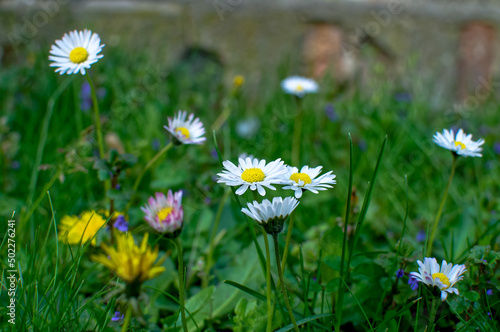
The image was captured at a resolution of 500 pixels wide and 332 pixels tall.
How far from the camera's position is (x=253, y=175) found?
2.88 feet

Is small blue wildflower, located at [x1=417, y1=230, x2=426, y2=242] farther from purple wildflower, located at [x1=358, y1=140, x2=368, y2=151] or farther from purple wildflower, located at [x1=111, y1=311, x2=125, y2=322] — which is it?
purple wildflower, located at [x1=111, y1=311, x2=125, y2=322]

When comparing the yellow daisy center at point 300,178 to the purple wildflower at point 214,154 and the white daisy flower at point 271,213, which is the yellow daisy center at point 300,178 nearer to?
the white daisy flower at point 271,213

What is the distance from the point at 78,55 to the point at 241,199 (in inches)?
33.7

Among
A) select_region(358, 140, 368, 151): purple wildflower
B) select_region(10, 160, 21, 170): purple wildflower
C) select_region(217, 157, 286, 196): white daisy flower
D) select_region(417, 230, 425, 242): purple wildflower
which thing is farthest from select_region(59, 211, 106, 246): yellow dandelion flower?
select_region(358, 140, 368, 151): purple wildflower

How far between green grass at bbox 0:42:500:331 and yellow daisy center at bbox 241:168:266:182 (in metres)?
0.18

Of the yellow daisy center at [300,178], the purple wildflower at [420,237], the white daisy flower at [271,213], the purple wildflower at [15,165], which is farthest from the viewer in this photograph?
the purple wildflower at [15,165]

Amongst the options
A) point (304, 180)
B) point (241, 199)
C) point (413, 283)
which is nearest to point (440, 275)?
point (413, 283)

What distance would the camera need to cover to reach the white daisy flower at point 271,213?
79 cm

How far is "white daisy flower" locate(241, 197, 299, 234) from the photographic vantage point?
79cm

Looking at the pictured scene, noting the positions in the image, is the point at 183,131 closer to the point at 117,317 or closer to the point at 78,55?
the point at 78,55

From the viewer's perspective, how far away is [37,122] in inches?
83.8

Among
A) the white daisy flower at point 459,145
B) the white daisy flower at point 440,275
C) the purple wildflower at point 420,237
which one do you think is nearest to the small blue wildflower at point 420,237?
the purple wildflower at point 420,237

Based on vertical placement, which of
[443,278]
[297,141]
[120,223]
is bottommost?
[443,278]

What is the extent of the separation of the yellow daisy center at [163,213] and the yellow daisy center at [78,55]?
16.7 inches
